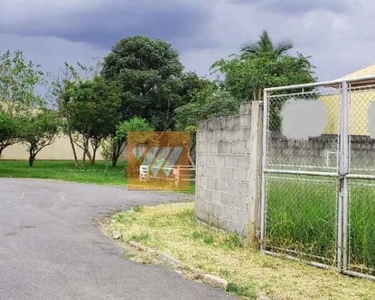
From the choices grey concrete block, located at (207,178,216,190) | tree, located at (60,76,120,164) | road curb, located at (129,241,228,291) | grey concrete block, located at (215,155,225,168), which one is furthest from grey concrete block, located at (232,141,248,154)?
tree, located at (60,76,120,164)

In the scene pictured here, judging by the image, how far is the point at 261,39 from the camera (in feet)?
116

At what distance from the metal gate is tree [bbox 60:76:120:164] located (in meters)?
23.5

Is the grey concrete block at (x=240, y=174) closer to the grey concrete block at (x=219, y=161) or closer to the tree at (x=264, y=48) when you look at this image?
the grey concrete block at (x=219, y=161)

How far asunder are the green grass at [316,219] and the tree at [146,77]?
85.3 feet

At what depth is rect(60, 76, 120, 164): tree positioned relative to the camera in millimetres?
30938

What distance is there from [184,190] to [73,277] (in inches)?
563

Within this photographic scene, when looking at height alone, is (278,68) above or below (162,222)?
above

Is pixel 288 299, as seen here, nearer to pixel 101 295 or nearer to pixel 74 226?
pixel 101 295

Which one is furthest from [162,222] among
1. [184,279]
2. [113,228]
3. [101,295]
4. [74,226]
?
[101,295]

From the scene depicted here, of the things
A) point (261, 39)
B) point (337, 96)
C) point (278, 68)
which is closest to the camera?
point (337, 96)

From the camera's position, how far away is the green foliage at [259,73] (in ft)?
80.4

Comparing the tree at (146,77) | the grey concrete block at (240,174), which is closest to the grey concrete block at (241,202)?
the grey concrete block at (240,174)

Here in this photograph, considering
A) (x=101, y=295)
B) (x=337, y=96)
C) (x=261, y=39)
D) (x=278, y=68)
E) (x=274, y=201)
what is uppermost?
(x=261, y=39)

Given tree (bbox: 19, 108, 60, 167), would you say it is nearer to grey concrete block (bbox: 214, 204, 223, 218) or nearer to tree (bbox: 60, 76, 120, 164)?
tree (bbox: 60, 76, 120, 164)
